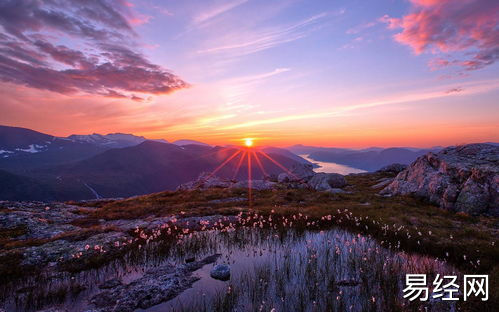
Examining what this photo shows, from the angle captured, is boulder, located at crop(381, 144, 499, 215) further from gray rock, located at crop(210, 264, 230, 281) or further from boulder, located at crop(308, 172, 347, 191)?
gray rock, located at crop(210, 264, 230, 281)

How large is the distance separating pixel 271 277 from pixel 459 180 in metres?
24.3

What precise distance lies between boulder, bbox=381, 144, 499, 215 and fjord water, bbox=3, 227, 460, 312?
13.6m

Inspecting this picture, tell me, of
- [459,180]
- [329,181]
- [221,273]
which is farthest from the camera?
[329,181]

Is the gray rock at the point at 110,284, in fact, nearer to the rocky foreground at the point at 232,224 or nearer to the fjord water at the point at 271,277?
the rocky foreground at the point at 232,224

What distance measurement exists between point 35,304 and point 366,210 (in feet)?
77.7

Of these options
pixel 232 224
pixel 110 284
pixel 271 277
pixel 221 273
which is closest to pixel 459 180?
pixel 232 224

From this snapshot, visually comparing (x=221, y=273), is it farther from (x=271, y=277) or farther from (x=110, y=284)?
(x=110, y=284)

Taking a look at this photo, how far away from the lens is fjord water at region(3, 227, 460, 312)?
27.4ft

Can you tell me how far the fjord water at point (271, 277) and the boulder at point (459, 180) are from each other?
1363 cm

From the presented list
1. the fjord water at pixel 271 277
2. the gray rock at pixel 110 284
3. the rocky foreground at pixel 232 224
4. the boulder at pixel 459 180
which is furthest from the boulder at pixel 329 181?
the gray rock at pixel 110 284

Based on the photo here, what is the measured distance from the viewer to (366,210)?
2283cm

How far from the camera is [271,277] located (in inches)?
402

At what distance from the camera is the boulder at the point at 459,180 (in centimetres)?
2091

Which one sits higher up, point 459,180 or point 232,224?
point 459,180
